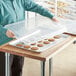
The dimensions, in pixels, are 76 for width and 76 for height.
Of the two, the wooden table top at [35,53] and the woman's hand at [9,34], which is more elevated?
the woman's hand at [9,34]

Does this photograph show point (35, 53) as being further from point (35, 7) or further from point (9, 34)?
point (35, 7)

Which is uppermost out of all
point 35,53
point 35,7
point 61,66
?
point 35,7

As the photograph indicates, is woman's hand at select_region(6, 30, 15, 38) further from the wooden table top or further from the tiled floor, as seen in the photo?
the tiled floor

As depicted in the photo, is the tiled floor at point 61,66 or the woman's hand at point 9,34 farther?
the tiled floor at point 61,66

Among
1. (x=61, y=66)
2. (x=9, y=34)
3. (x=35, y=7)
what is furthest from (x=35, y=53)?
(x=61, y=66)

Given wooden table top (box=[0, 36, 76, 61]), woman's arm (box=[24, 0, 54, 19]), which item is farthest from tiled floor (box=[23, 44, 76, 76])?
wooden table top (box=[0, 36, 76, 61])

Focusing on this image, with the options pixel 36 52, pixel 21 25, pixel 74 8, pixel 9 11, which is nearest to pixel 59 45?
pixel 36 52

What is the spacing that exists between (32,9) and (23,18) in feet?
0.43

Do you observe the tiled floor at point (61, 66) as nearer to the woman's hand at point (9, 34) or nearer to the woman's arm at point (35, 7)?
the woman's arm at point (35, 7)

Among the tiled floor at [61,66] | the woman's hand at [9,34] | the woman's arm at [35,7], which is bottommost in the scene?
the tiled floor at [61,66]

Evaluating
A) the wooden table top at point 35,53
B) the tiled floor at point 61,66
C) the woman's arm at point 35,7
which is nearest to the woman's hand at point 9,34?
the wooden table top at point 35,53

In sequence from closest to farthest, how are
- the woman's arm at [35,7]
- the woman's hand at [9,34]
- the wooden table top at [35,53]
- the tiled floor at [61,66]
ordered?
the wooden table top at [35,53] < the woman's hand at [9,34] < the woman's arm at [35,7] < the tiled floor at [61,66]

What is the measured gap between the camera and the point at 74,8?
339 cm

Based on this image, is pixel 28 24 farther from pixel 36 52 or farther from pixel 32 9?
pixel 36 52
